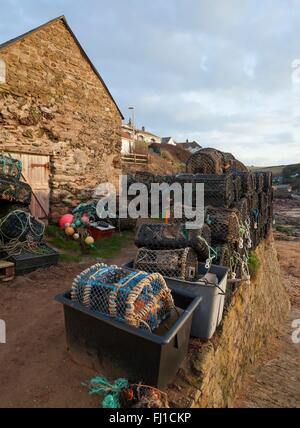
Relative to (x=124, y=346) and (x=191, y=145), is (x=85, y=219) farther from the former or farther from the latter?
(x=191, y=145)

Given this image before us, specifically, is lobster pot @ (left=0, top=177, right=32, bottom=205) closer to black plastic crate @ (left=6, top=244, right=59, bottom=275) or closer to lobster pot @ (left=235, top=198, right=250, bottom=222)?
black plastic crate @ (left=6, top=244, right=59, bottom=275)

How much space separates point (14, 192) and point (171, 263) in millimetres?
4318

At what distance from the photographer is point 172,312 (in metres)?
2.78

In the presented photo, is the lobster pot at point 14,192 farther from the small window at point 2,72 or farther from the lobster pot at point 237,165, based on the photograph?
the lobster pot at point 237,165

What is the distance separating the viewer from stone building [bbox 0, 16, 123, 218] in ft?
24.2

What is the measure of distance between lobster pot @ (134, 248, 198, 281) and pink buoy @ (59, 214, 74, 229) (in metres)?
5.08

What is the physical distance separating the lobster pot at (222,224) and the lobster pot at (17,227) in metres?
3.83

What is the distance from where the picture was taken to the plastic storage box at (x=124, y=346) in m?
2.21

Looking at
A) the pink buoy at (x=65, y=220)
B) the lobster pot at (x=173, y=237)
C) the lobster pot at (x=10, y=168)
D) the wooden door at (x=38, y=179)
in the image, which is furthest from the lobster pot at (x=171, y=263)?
the wooden door at (x=38, y=179)

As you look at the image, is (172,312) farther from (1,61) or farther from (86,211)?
(1,61)

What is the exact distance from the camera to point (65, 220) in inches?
322

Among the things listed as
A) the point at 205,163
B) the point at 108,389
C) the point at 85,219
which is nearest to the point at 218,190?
the point at 205,163

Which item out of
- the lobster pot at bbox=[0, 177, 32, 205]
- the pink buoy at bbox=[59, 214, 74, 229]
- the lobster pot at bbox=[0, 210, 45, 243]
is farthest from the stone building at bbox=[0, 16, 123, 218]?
the lobster pot at bbox=[0, 210, 45, 243]

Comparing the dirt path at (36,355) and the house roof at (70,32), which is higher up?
the house roof at (70,32)
